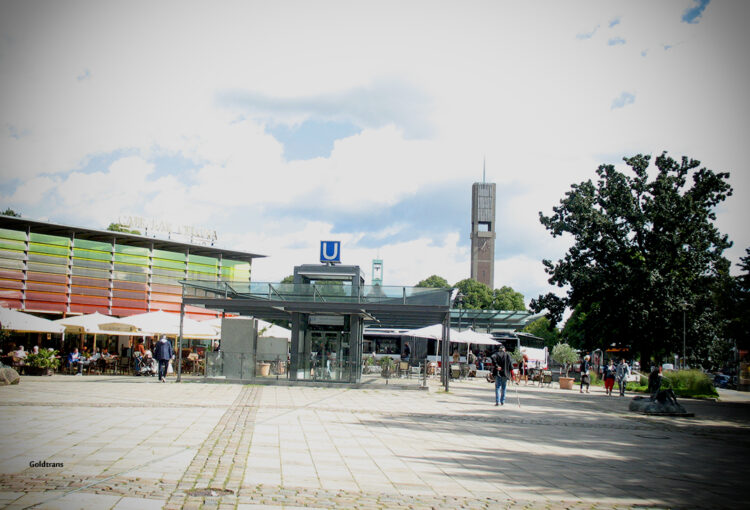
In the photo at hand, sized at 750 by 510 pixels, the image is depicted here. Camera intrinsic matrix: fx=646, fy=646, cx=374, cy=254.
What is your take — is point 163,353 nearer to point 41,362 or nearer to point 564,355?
point 41,362

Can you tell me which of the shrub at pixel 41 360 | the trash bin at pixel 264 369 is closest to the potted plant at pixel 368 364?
the trash bin at pixel 264 369

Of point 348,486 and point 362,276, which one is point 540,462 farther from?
point 362,276

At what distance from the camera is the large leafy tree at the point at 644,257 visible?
3186cm

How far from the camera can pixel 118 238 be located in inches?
2048

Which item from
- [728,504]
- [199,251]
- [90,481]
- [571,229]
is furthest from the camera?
[199,251]

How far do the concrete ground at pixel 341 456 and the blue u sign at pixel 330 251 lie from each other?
51.8 ft

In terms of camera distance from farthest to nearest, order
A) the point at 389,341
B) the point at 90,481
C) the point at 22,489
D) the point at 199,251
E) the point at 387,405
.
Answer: the point at 199,251, the point at 389,341, the point at 387,405, the point at 90,481, the point at 22,489

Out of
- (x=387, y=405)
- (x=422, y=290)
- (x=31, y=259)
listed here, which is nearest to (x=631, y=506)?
(x=387, y=405)

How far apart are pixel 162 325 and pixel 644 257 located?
2383 centimetres

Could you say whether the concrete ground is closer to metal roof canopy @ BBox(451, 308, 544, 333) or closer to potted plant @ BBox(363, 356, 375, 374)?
potted plant @ BBox(363, 356, 375, 374)

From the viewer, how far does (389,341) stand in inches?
1817

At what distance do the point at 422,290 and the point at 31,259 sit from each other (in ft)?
112

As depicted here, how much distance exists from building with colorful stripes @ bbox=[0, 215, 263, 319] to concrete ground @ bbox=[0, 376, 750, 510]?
106 feet

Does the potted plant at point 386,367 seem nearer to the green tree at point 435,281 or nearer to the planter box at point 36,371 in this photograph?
the planter box at point 36,371
